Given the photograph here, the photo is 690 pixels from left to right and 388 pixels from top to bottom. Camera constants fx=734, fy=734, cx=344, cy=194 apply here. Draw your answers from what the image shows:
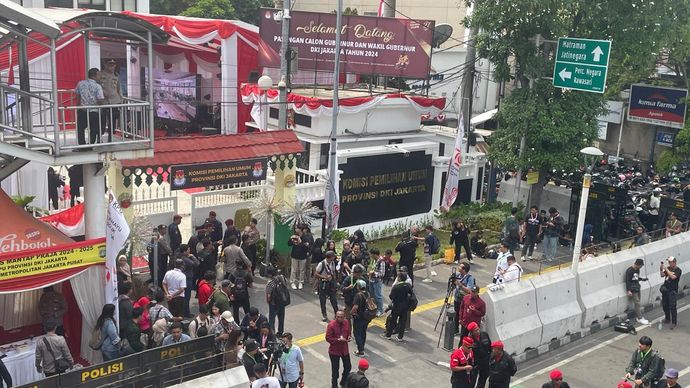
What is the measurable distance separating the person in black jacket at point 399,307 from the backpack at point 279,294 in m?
2.03

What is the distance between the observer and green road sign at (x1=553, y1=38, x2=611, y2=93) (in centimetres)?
1942

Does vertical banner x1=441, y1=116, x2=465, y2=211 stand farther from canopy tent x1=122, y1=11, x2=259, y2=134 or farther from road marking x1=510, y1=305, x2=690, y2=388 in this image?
canopy tent x1=122, y1=11, x2=259, y2=134

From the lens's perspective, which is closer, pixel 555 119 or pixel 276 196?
pixel 276 196

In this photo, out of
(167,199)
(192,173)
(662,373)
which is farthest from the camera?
(167,199)

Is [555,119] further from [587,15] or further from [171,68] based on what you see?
[171,68]

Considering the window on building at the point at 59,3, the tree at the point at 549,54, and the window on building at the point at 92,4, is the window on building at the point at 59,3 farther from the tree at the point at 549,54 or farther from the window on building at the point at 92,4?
the tree at the point at 549,54

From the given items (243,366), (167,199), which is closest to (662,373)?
(243,366)

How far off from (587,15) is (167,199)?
13244mm

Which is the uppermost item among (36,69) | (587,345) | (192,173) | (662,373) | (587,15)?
(587,15)

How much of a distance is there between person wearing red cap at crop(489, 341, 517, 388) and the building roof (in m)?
8.15

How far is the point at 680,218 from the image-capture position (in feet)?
70.9

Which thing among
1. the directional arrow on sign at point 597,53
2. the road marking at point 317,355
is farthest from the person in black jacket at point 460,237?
the road marking at point 317,355

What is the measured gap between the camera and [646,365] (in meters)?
11.4

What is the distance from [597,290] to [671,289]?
5.25 ft
